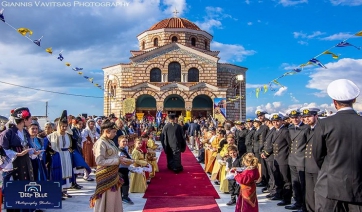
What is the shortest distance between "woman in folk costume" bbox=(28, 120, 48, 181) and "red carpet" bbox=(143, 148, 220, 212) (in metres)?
2.25

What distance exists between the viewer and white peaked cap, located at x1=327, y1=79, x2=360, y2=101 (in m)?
3.49

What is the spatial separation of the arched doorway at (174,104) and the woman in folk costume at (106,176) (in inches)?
1044

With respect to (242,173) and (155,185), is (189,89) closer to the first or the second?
(155,185)

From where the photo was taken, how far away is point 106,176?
17.0ft

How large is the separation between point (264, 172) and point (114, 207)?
478 centimetres

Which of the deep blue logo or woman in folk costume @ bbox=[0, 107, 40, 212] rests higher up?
woman in folk costume @ bbox=[0, 107, 40, 212]

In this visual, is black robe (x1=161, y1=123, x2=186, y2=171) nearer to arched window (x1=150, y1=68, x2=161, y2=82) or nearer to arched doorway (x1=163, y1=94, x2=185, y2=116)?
arched doorway (x1=163, y1=94, x2=185, y2=116)

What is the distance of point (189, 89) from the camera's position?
30922 mm

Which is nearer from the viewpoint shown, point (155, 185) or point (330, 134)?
point (330, 134)

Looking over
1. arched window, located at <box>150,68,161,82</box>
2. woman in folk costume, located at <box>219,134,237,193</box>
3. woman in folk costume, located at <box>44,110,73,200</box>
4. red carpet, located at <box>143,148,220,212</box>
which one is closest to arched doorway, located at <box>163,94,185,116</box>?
arched window, located at <box>150,68,161,82</box>

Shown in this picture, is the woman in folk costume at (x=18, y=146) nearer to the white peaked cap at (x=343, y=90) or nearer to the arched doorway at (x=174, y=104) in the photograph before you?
the white peaked cap at (x=343, y=90)

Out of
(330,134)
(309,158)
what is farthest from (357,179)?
(309,158)

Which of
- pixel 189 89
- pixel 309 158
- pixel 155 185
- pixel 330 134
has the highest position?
pixel 189 89

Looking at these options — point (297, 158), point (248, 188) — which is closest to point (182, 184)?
point (248, 188)
